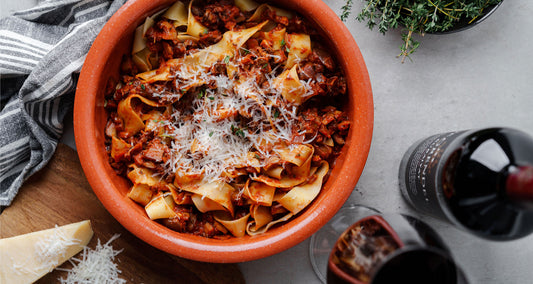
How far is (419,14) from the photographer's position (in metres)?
2.38

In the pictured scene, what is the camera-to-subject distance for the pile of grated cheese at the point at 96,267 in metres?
2.57

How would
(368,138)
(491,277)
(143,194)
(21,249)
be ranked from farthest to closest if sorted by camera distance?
(491,277) → (21,249) → (143,194) → (368,138)

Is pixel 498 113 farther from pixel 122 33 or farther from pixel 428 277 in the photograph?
pixel 122 33

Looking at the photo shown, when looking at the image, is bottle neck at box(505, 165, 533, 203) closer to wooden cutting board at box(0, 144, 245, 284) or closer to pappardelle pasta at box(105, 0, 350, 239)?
pappardelle pasta at box(105, 0, 350, 239)

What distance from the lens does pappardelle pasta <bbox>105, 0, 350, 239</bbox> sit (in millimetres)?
2258

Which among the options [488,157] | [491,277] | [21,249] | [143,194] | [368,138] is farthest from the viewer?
[491,277]

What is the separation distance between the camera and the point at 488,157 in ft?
5.93

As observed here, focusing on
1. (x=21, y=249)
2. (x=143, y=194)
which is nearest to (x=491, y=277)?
(x=143, y=194)

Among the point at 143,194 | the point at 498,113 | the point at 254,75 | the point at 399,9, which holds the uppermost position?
the point at 399,9

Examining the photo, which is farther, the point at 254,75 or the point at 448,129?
the point at 448,129

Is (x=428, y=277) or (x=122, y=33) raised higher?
(x=122, y=33)

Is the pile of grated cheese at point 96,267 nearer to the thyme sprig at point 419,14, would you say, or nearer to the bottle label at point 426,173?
the bottle label at point 426,173

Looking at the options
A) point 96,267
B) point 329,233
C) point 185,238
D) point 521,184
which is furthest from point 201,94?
point 521,184

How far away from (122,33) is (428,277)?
184cm
